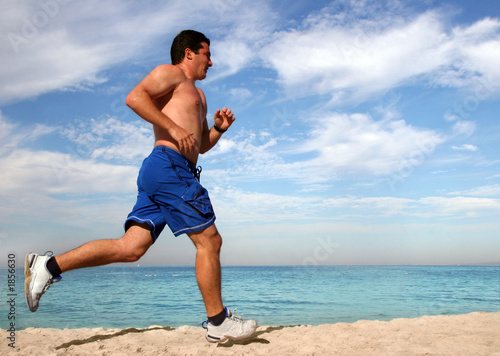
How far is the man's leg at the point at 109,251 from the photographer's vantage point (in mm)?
2586

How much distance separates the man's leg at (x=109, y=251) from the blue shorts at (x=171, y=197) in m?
0.08

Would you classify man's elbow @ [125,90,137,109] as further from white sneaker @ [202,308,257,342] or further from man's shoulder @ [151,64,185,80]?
white sneaker @ [202,308,257,342]

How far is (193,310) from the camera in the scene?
36.7 ft

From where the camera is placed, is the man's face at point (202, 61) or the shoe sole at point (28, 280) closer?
the shoe sole at point (28, 280)

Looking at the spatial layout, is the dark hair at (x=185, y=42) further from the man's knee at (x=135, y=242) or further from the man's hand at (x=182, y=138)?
the man's knee at (x=135, y=242)

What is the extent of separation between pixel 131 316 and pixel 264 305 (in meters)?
4.16

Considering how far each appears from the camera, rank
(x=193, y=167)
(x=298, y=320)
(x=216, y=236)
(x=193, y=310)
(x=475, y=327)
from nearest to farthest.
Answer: (x=216, y=236), (x=193, y=167), (x=475, y=327), (x=298, y=320), (x=193, y=310)

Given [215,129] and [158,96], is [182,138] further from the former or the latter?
[215,129]

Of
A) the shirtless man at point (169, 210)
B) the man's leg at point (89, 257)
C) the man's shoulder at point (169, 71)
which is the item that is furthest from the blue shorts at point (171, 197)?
the man's shoulder at point (169, 71)

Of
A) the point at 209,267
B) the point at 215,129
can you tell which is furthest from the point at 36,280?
the point at 215,129

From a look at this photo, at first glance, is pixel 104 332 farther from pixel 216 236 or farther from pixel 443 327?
pixel 443 327

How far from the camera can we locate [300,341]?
3.83 meters

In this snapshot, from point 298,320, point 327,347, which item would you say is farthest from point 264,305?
point 327,347

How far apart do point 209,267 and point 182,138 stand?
872 millimetres
